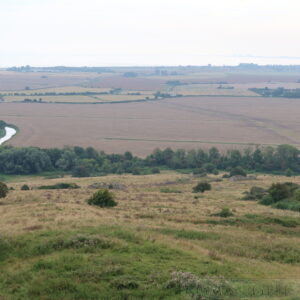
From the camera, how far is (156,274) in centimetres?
1424

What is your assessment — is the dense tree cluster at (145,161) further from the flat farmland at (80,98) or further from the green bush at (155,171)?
the flat farmland at (80,98)

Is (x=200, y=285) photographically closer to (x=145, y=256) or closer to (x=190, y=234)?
(x=145, y=256)

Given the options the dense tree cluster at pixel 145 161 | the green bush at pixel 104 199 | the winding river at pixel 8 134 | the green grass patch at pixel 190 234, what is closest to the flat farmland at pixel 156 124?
the winding river at pixel 8 134

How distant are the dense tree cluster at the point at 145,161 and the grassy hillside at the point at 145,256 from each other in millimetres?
52573

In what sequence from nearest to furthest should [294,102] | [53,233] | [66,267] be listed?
[66,267]
[53,233]
[294,102]

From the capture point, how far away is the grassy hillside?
43.4 ft

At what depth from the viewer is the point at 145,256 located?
637 inches

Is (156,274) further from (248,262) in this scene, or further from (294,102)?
(294,102)

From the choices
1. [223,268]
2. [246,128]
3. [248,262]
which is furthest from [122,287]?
[246,128]

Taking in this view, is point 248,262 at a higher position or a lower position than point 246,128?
higher

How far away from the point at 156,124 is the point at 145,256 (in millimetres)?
112778

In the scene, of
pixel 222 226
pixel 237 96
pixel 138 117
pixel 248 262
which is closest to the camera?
pixel 248 262

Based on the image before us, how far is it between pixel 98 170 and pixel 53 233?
63.4 metres

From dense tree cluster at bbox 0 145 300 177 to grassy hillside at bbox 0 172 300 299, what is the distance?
5257cm
